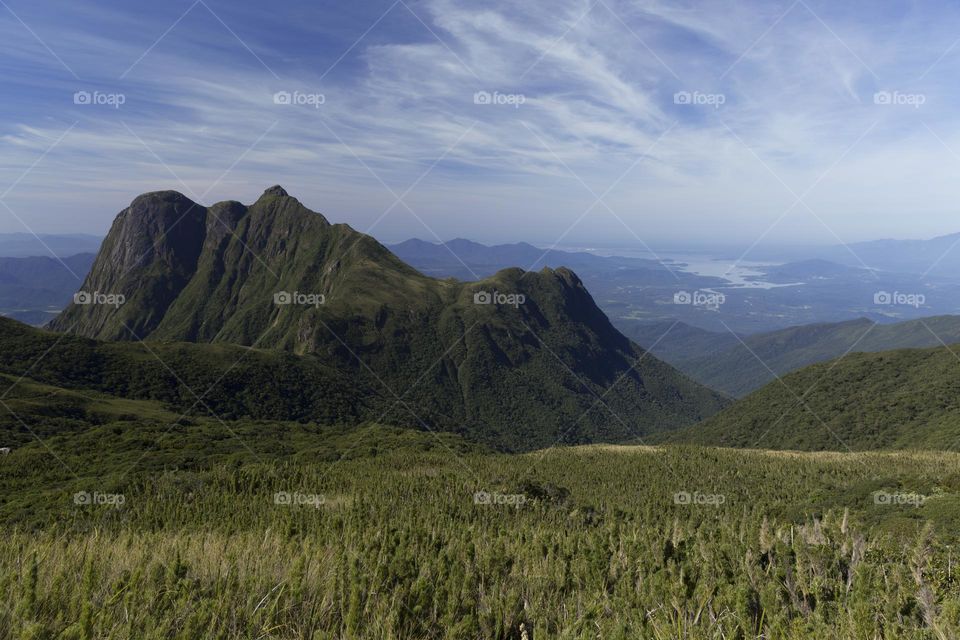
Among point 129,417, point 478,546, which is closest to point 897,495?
point 478,546

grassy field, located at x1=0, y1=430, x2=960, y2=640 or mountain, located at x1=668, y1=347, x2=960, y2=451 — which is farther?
mountain, located at x1=668, y1=347, x2=960, y2=451

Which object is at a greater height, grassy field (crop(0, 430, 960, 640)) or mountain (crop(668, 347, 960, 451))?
grassy field (crop(0, 430, 960, 640))

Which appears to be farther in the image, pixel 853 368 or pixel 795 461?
pixel 853 368

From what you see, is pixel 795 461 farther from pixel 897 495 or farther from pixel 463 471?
pixel 463 471

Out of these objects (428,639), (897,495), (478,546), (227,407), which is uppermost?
(428,639)

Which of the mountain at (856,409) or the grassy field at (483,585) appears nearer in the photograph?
the grassy field at (483,585)

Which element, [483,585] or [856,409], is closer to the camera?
[483,585]

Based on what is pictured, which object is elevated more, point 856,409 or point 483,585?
point 483,585

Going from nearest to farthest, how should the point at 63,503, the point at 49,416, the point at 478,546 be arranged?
the point at 478,546 → the point at 63,503 → the point at 49,416
